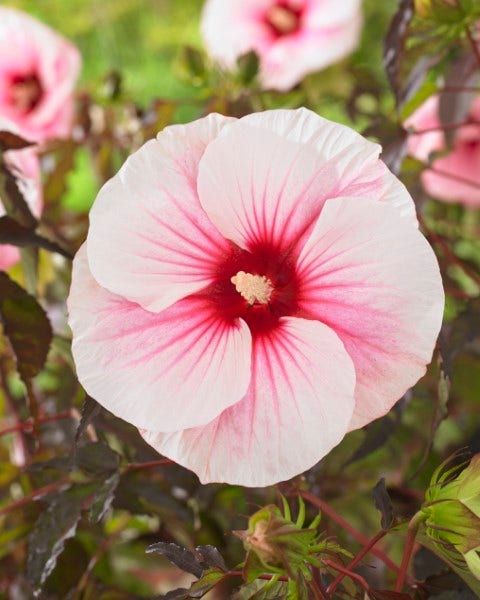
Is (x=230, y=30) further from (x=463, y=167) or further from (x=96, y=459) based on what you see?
(x=96, y=459)

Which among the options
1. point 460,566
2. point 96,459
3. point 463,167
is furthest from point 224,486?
point 463,167

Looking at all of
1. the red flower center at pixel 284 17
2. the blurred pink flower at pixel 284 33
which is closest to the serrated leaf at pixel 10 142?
the blurred pink flower at pixel 284 33

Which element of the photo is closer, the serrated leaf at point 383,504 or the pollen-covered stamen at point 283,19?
the serrated leaf at point 383,504

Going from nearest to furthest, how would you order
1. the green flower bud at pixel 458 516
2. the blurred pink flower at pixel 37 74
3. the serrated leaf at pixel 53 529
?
1. the green flower bud at pixel 458 516
2. the serrated leaf at pixel 53 529
3. the blurred pink flower at pixel 37 74

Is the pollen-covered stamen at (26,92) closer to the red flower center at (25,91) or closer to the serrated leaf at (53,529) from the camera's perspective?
the red flower center at (25,91)

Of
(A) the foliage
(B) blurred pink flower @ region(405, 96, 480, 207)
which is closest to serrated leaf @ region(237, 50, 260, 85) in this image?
(A) the foliage
